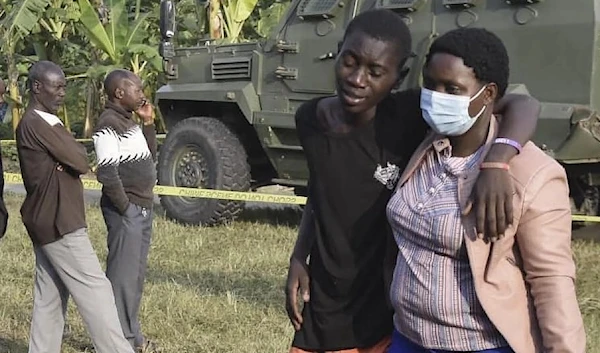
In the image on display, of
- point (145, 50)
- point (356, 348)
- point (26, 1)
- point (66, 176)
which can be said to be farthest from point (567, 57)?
point (26, 1)

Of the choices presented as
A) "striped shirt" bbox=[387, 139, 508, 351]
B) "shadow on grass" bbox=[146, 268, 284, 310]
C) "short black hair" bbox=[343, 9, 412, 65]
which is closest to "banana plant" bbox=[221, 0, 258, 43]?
"shadow on grass" bbox=[146, 268, 284, 310]

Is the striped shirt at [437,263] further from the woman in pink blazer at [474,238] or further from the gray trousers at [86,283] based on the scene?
the gray trousers at [86,283]

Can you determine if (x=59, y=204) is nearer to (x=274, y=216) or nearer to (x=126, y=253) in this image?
(x=126, y=253)

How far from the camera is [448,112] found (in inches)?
91.4

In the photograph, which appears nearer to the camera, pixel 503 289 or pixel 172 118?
pixel 503 289

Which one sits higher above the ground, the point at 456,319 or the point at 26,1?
the point at 456,319

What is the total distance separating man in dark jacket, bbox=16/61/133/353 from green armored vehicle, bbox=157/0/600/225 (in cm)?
378

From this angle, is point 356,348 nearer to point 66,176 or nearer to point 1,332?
point 66,176

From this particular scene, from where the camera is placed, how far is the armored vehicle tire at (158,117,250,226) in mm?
9211

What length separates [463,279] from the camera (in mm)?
2367

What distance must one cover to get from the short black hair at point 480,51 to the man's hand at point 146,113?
312 cm

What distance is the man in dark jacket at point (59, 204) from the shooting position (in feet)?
14.3

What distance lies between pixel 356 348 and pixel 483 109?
793 mm

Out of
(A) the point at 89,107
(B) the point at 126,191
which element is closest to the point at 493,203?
(B) the point at 126,191
